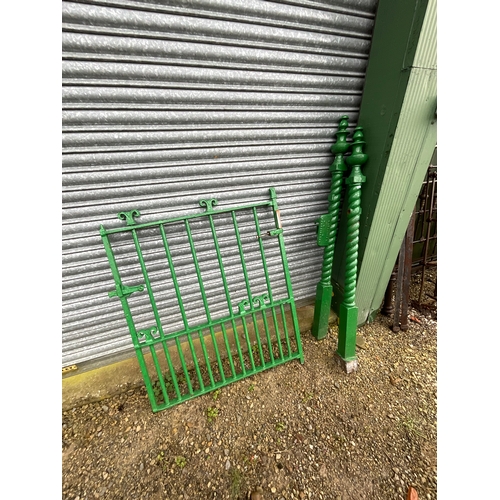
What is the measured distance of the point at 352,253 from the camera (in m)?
1.82

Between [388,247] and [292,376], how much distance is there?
144 cm

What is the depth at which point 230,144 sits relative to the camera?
1.60 metres

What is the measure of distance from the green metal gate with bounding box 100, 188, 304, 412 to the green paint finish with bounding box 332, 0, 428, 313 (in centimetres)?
79

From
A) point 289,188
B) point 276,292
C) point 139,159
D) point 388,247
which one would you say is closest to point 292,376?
point 276,292

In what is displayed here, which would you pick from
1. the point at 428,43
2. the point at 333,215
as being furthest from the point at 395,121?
the point at 333,215

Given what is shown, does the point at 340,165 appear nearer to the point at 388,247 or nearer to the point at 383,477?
the point at 388,247

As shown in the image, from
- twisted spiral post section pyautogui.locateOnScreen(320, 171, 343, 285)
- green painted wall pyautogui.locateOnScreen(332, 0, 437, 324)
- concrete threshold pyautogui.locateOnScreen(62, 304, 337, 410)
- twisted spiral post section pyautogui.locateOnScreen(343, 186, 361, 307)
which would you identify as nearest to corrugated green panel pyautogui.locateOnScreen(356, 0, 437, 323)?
green painted wall pyautogui.locateOnScreen(332, 0, 437, 324)

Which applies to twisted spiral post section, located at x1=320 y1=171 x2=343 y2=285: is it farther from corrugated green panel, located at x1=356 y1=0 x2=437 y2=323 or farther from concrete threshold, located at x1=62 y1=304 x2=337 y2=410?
concrete threshold, located at x1=62 y1=304 x2=337 y2=410

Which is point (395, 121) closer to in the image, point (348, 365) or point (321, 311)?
point (321, 311)

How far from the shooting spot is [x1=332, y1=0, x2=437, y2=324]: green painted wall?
138cm

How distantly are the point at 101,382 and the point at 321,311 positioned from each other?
202 cm

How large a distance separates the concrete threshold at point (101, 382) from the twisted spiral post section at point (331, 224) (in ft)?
5.33

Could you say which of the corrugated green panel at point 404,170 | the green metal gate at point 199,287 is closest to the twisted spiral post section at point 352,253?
the corrugated green panel at point 404,170

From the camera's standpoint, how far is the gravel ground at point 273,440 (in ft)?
4.32
